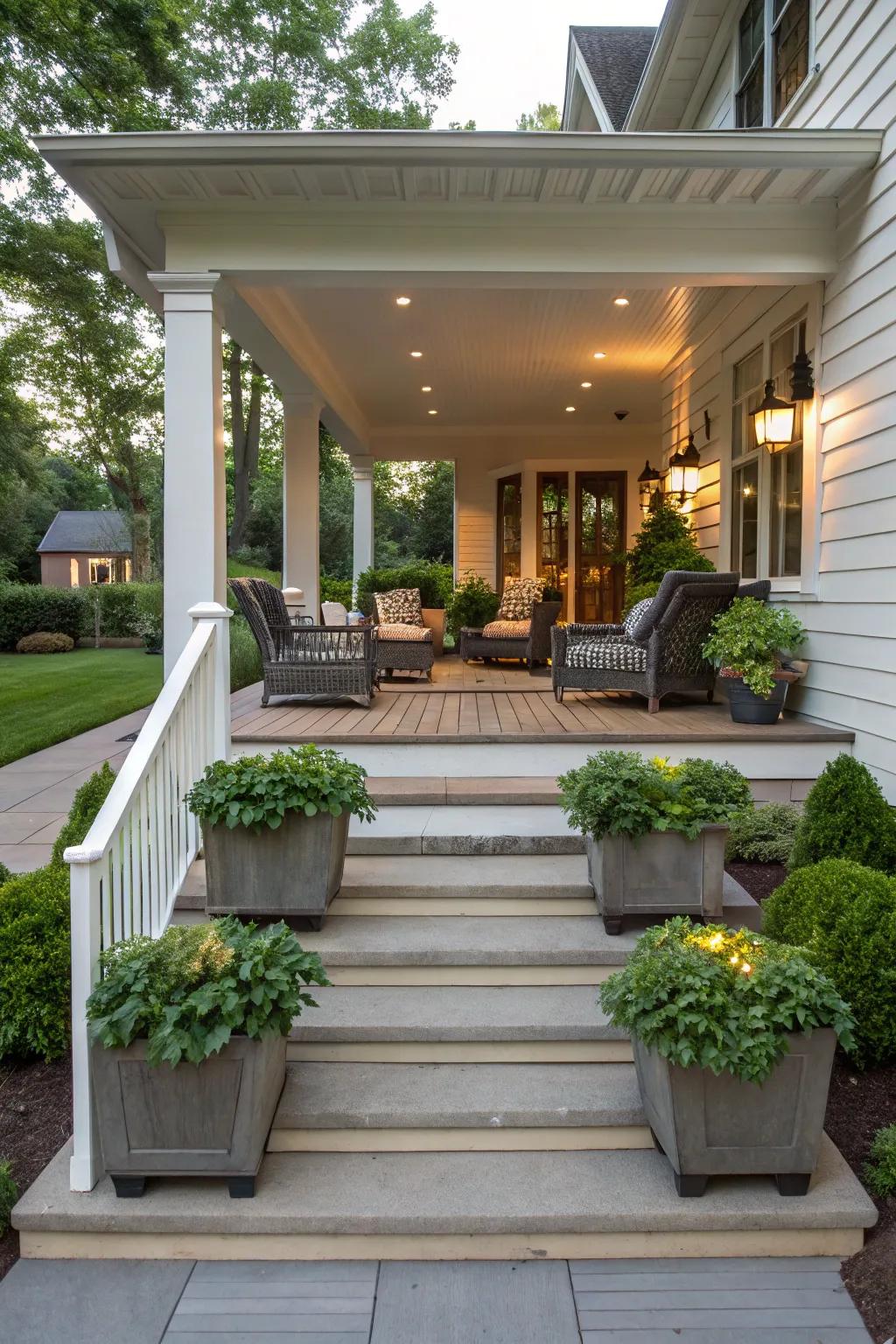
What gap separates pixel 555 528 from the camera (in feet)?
39.6

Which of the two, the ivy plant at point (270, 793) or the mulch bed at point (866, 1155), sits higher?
the ivy plant at point (270, 793)

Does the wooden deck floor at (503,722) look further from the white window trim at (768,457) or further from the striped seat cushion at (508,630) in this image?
the striped seat cushion at (508,630)

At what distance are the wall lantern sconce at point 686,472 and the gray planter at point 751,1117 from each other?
5.88 meters

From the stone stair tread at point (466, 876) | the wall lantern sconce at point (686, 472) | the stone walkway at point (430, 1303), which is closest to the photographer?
the stone walkway at point (430, 1303)

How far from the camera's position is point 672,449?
8.29m

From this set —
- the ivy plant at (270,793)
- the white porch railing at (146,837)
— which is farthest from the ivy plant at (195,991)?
the ivy plant at (270,793)

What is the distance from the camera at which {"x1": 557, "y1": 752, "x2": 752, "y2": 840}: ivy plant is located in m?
2.87

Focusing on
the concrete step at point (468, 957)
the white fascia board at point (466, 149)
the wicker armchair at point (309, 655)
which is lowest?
the concrete step at point (468, 957)

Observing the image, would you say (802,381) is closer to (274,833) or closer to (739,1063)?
(274,833)

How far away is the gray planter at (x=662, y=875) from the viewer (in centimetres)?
292

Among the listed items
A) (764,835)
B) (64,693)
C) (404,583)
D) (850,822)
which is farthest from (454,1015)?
(64,693)

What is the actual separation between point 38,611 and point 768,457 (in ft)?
49.7

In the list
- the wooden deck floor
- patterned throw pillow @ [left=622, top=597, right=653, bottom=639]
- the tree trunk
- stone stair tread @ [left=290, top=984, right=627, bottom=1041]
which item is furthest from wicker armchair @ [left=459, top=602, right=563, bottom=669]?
the tree trunk

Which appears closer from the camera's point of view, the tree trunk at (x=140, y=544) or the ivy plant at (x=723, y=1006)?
the ivy plant at (x=723, y=1006)
